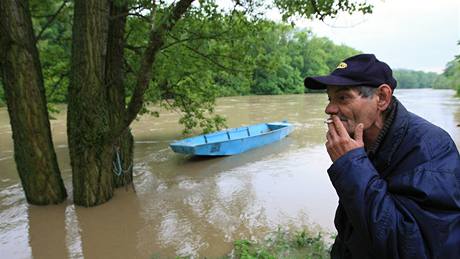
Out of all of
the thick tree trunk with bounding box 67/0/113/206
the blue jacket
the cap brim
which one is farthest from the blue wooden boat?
the blue jacket

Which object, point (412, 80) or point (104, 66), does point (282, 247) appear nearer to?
point (104, 66)

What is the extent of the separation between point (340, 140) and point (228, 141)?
10.1 meters

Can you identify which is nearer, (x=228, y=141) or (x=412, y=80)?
(x=228, y=141)

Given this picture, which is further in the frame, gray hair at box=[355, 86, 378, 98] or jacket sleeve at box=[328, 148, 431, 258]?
gray hair at box=[355, 86, 378, 98]

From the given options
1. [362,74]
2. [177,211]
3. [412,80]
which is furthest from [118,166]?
[412,80]

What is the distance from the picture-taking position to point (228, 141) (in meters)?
11.5

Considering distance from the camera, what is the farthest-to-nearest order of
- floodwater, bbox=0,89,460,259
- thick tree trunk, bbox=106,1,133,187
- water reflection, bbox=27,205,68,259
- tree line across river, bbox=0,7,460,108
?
1. tree line across river, bbox=0,7,460,108
2. thick tree trunk, bbox=106,1,133,187
3. floodwater, bbox=0,89,460,259
4. water reflection, bbox=27,205,68,259

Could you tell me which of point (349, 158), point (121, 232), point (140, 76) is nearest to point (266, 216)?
point (121, 232)

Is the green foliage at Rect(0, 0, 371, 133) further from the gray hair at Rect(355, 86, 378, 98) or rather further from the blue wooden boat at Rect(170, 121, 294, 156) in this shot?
the gray hair at Rect(355, 86, 378, 98)

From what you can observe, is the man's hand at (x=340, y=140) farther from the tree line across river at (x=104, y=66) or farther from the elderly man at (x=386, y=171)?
the tree line across river at (x=104, y=66)

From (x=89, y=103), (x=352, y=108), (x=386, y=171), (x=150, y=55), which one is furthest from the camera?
(x=89, y=103)

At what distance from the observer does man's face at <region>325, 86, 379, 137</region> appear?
150 centimetres

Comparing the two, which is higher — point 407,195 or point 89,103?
point 89,103

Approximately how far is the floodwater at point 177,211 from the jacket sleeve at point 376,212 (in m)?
3.83
